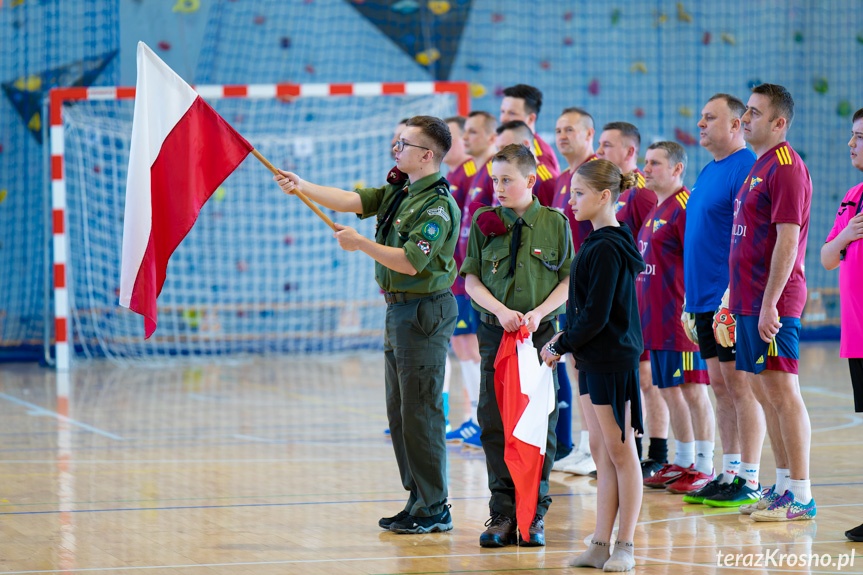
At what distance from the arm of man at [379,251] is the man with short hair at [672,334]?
1.68m

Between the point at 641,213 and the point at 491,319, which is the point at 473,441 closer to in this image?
the point at 641,213

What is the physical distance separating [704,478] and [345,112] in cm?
762

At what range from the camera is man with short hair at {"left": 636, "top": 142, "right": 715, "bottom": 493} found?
5.00 meters

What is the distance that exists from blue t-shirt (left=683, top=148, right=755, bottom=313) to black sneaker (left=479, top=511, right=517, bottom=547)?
1.45 meters

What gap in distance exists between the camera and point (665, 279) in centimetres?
512

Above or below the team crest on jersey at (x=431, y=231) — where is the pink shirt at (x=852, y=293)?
below

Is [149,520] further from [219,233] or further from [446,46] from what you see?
[446,46]

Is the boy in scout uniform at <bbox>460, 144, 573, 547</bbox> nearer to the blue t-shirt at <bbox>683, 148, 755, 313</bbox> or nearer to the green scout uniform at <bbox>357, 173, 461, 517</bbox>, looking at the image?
the green scout uniform at <bbox>357, 173, 461, 517</bbox>

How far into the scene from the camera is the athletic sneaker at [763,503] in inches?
169

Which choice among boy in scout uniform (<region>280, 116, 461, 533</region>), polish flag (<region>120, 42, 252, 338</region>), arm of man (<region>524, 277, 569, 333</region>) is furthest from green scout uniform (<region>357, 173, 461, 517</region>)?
polish flag (<region>120, 42, 252, 338</region>)

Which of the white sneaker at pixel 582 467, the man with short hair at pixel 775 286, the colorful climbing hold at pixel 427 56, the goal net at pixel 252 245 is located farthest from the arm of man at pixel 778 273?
the colorful climbing hold at pixel 427 56

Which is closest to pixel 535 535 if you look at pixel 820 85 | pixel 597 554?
pixel 597 554

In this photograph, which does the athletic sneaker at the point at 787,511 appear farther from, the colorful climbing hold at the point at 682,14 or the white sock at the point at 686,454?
the colorful climbing hold at the point at 682,14

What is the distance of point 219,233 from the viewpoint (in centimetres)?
1110
